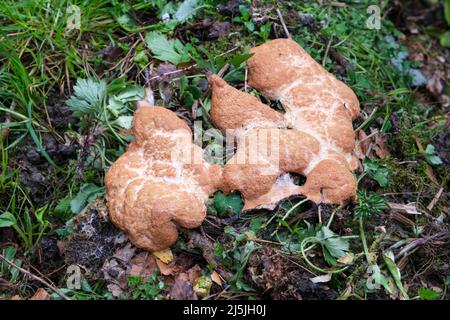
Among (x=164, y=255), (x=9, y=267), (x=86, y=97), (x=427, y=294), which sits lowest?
(x=427, y=294)

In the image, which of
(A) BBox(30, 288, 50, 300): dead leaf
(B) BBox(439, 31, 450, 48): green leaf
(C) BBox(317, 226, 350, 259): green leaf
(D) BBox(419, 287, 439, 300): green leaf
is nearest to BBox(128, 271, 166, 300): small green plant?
(A) BBox(30, 288, 50, 300): dead leaf

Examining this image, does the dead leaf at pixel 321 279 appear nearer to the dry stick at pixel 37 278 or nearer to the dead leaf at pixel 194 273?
the dead leaf at pixel 194 273

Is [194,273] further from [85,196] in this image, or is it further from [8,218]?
[8,218]

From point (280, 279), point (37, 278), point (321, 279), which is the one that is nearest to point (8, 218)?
point (37, 278)

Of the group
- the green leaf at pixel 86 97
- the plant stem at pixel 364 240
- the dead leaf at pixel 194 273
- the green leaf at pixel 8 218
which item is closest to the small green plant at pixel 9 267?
the green leaf at pixel 8 218

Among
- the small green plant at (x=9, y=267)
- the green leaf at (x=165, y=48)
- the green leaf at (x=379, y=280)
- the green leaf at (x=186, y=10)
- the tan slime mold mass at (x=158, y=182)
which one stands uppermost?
the green leaf at (x=186, y=10)

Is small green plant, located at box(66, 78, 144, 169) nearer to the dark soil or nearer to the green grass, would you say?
the green grass
